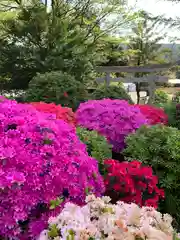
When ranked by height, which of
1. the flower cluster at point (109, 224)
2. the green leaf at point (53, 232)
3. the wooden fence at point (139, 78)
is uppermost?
the flower cluster at point (109, 224)

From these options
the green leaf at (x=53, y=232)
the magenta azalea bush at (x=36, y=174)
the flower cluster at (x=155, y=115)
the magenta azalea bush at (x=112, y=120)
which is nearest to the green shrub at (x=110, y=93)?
the flower cluster at (x=155, y=115)

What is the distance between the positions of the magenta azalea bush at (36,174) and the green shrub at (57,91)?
4359 mm

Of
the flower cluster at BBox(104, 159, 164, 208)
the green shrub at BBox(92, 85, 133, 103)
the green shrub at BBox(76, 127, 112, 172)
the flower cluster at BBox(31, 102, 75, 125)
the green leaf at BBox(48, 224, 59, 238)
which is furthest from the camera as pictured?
the green shrub at BBox(92, 85, 133, 103)

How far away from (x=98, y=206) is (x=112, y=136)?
280cm

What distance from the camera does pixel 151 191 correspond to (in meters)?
3.32

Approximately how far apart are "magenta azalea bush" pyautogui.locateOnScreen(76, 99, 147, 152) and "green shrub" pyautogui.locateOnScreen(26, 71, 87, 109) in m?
1.90

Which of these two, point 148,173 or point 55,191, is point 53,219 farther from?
point 148,173

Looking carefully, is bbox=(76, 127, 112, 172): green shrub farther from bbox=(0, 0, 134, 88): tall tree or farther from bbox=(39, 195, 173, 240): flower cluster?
bbox=(0, 0, 134, 88): tall tree

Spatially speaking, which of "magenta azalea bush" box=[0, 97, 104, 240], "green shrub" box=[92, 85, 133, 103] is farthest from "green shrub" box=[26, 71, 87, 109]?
"magenta azalea bush" box=[0, 97, 104, 240]

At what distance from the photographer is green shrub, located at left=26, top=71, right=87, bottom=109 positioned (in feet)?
24.3

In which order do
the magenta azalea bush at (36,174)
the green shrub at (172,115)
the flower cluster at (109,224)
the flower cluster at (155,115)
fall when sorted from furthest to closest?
the green shrub at (172,115) < the flower cluster at (155,115) < the magenta azalea bush at (36,174) < the flower cluster at (109,224)

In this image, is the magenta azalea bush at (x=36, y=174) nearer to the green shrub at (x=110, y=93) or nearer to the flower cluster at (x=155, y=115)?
the flower cluster at (x=155, y=115)

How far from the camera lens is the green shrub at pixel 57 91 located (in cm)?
740

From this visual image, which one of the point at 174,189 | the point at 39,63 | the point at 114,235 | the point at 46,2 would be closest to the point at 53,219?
the point at 114,235
